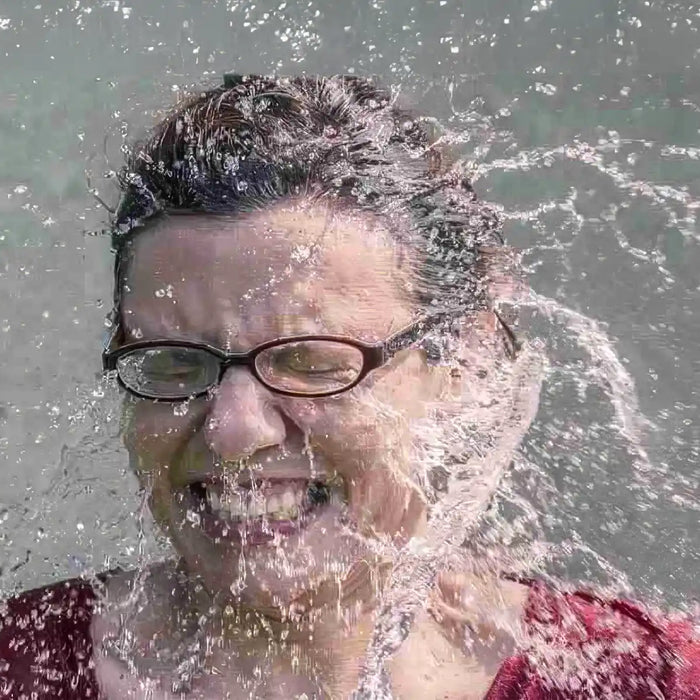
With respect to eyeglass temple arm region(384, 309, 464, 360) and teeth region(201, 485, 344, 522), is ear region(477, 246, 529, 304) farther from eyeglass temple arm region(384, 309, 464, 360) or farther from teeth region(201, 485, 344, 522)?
teeth region(201, 485, 344, 522)

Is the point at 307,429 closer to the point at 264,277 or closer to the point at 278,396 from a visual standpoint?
the point at 278,396

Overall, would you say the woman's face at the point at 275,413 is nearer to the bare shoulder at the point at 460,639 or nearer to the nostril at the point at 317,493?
the nostril at the point at 317,493

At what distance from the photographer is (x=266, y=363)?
1337 mm

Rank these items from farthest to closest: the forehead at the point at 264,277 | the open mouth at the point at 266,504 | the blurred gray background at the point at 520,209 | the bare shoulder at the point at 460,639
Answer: the blurred gray background at the point at 520,209 < the bare shoulder at the point at 460,639 < the open mouth at the point at 266,504 < the forehead at the point at 264,277

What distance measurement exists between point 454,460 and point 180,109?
0.74 meters

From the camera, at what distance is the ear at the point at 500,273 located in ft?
5.22

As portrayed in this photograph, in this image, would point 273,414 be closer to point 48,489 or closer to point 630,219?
point 630,219

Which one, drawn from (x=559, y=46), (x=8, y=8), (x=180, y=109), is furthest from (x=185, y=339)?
(x=8, y=8)

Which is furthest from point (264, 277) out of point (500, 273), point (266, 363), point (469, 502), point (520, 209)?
point (520, 209)

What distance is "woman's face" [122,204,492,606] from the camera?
131 cm

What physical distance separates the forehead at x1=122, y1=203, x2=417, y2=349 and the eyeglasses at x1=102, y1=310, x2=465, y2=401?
0.02 meters

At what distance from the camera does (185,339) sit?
1331 mm

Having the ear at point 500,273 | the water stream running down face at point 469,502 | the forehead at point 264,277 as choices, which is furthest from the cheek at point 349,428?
the ear at point 500,273

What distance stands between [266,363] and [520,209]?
111 cm
